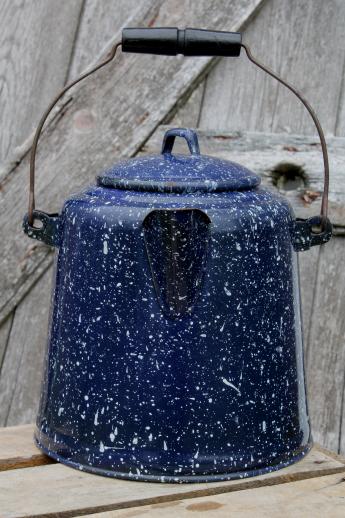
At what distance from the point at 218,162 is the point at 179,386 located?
305mm

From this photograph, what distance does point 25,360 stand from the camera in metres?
1.70

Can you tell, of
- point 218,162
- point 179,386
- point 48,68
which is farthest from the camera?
point 48,68

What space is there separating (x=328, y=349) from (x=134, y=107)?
23.6 inches

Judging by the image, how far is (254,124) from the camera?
5.25 feet

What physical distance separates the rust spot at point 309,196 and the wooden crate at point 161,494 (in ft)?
1.98

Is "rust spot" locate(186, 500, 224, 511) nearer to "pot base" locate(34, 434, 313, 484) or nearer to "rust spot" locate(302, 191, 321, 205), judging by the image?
"pot base" locate(34, 434, 313, 484)

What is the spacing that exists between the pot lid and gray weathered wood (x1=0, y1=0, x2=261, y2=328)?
51 cm

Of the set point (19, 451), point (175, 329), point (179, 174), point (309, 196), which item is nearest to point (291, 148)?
point (309, 196)

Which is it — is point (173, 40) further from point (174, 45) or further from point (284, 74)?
point (284, 74)

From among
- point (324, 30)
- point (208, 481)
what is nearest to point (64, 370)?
point (208, 481)

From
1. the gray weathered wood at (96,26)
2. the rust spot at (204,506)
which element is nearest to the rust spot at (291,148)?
the gray weathered wood at (96,26)

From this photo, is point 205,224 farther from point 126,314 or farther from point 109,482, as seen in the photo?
point 109,482

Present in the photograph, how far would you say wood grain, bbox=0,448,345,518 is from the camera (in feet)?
3.09

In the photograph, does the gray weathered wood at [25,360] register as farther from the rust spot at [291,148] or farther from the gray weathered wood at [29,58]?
the rust spot at [291,148]
